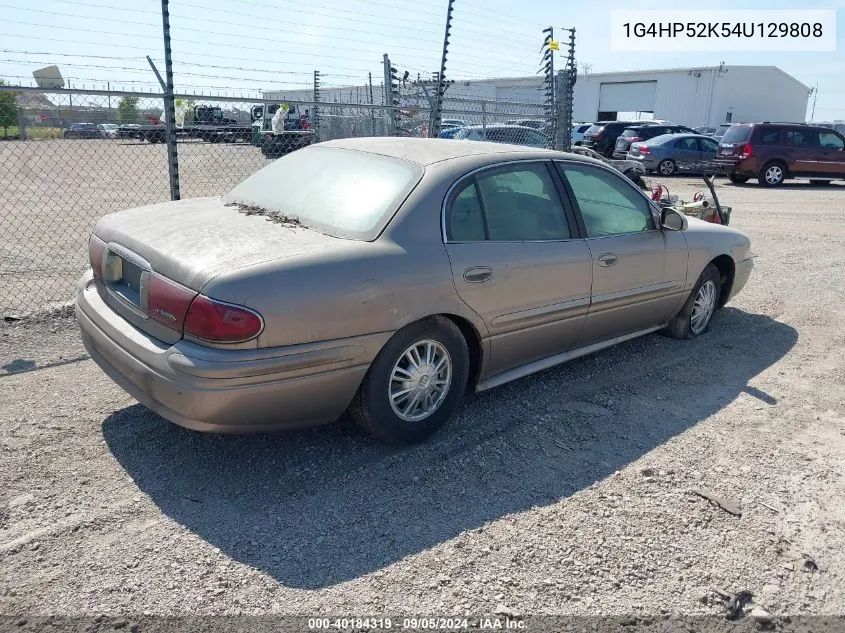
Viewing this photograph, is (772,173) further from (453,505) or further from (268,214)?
(453,505)

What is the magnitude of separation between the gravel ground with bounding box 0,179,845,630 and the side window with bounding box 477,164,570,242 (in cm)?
103

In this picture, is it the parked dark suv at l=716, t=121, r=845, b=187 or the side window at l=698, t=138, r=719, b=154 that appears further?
the side window at l=698, t=138, r=719, b=154

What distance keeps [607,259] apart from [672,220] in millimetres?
775

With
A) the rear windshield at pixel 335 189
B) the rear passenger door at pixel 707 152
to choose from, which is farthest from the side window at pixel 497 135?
the rear windshield at pixel 335 189

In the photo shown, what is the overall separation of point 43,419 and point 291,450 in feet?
4.61

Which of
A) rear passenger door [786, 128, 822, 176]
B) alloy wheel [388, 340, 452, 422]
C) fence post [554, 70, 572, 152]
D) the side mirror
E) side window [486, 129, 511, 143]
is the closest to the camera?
alloy wheel [388, 340, 452, 422]

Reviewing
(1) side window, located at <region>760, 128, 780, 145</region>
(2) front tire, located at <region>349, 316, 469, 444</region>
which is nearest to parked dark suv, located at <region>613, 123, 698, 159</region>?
(1) side window, located at <region>760, 128, 780, 145</region>

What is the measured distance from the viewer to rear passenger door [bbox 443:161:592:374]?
12.4ft

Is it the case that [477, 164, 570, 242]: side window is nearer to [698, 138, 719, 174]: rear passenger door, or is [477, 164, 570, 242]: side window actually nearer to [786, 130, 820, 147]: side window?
[786, 130, 820, 147]: side window

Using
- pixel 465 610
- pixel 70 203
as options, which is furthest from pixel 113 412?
pixel 70 203

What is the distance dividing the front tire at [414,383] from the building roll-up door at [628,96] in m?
52.3

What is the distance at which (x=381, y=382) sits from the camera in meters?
3.46

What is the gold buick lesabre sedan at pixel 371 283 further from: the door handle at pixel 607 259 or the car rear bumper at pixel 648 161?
the car rear bumper at pixel 648 161

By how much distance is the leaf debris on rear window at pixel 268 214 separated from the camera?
12.3 ft
